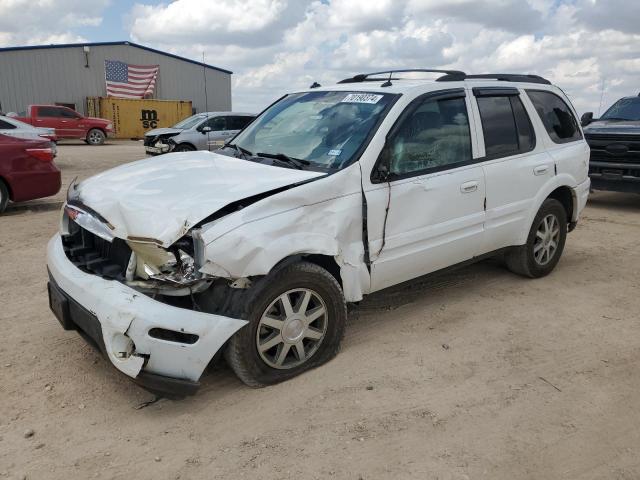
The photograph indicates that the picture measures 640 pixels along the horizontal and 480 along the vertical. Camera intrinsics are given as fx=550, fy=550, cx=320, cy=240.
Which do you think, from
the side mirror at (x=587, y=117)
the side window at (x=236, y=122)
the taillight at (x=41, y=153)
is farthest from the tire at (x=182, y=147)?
the side mirror at (x=587, y=117)

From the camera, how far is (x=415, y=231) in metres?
3.91

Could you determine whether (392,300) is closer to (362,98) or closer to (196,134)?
(362,98)

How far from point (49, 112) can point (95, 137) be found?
213 centimetres

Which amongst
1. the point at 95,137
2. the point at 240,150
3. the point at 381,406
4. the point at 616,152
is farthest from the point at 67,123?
the point at 381,406

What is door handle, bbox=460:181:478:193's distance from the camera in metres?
4.18

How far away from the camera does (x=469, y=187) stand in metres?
4.23

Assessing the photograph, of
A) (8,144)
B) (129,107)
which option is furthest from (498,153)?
(129,107)

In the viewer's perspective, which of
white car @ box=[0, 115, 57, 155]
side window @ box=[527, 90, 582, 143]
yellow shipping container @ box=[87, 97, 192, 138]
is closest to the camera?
side window @ box=[527, 90, 582, 143]

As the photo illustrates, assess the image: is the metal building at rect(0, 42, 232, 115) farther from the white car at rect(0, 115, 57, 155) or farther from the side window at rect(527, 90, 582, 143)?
the side window at rect(527, 90, 582, 143)

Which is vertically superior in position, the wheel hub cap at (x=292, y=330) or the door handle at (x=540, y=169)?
the door handle at (x=540, y=169)

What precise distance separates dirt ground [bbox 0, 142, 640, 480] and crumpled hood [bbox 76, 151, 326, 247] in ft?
3.43

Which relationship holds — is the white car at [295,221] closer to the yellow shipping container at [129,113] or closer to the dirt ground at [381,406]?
the dirt ground at [381,406]

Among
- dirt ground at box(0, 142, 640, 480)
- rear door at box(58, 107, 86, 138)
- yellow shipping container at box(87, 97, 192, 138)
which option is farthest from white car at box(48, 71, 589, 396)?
yellow shipping container at box(87, 97, 192, 138)

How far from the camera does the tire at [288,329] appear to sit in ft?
10.2
